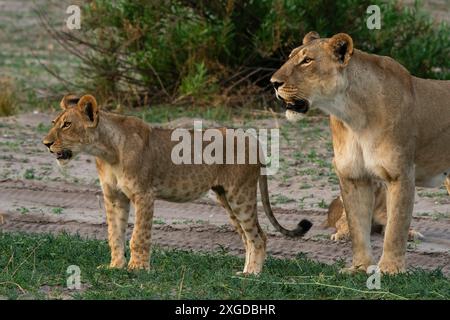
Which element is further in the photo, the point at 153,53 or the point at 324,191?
the point at 153,53

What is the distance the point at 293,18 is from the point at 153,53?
5.02 feet

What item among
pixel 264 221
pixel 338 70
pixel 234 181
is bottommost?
pixel 264 221

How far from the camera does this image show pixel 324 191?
915 cm

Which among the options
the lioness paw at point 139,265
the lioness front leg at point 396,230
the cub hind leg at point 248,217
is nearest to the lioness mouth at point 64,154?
the lioness paw at point 139,265

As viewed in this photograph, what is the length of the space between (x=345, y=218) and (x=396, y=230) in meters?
1.36

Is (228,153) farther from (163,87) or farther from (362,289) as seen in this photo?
(163,87)

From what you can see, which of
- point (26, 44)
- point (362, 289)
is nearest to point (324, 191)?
point (362, 289)

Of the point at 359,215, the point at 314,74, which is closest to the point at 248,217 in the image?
the point at 359,215

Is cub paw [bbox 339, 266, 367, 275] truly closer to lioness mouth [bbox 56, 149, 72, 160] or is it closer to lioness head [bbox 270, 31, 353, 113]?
lioness head [bbox 270, 31, 353, 113]

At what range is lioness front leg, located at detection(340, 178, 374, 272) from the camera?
6.58 meters

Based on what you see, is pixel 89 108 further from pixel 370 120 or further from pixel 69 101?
pixel 370 120

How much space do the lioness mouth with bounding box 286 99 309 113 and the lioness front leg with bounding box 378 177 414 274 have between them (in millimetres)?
595

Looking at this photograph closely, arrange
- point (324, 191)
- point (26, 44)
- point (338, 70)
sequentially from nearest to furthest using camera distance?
point (338, 70), point (324, 191), point (26, 44)

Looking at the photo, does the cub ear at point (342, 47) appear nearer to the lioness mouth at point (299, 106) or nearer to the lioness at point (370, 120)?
the lioness at point (370, 120)
